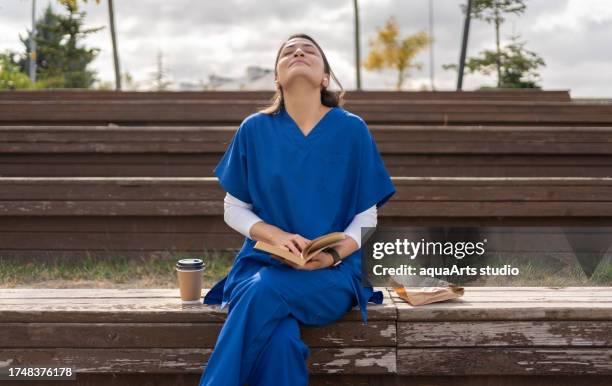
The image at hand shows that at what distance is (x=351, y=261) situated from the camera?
8.71 ft

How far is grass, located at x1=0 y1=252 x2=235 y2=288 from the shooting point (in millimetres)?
4539

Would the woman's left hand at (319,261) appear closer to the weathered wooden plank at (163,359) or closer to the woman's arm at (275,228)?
the woman's arm at (275,228)

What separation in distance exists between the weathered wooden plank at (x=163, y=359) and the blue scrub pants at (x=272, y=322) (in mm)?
217

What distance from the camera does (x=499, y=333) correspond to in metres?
2.70

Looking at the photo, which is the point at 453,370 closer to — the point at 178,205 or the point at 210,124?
the point at 178,205

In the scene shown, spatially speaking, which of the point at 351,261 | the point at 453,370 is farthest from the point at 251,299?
the point at 453,370

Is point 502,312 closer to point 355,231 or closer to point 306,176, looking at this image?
point 355,231

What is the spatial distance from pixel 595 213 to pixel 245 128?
10.7 feet

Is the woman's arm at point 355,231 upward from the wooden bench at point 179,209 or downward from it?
upward

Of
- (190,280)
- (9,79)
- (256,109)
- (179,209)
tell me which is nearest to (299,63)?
(190,280)

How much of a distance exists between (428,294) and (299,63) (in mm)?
1033

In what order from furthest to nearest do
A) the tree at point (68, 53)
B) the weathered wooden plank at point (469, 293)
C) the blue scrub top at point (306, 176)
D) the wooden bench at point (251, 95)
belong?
the tree at point (68, 53) < the wooden bench at point (251, 95) < the weathered wooden plank at point (469, 293) < the blue scrub top at point (306, 176)

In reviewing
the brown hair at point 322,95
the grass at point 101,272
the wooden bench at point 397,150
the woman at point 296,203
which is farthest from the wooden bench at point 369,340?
the wooden bench at point 397,150

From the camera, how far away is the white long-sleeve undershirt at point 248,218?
264 cm
